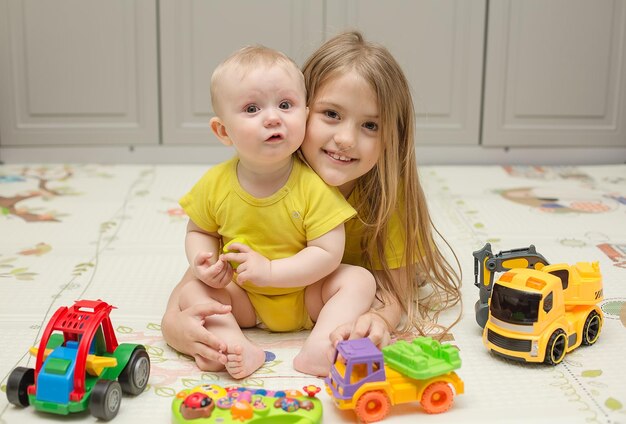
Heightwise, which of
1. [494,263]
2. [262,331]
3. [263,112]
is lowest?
[262,331]

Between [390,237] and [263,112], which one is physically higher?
[263,112]

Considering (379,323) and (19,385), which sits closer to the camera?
(19,385)

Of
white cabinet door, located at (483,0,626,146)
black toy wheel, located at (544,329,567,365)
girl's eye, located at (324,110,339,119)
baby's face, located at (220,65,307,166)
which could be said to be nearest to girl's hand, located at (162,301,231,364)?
baby's face, located at (220,65,307,166)

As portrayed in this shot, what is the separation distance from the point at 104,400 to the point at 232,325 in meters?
0.24

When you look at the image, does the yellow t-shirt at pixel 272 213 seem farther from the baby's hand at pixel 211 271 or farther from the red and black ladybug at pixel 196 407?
the red and black ladybug at pixel 196 407

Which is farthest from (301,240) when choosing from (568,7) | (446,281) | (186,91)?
(568,7)

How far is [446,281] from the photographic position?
4.30 feet

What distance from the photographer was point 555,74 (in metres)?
2.61

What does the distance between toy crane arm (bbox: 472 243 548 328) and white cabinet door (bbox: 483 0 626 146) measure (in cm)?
153

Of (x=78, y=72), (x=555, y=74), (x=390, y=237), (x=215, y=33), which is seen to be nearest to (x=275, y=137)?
(x=390, y=237)

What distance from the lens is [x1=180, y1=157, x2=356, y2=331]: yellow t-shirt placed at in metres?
1.10

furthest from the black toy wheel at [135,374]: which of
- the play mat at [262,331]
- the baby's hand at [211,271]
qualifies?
the baby's hand at [211,271]

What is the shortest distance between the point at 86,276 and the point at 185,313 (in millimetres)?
425

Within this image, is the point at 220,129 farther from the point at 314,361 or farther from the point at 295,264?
the point at 314,361
